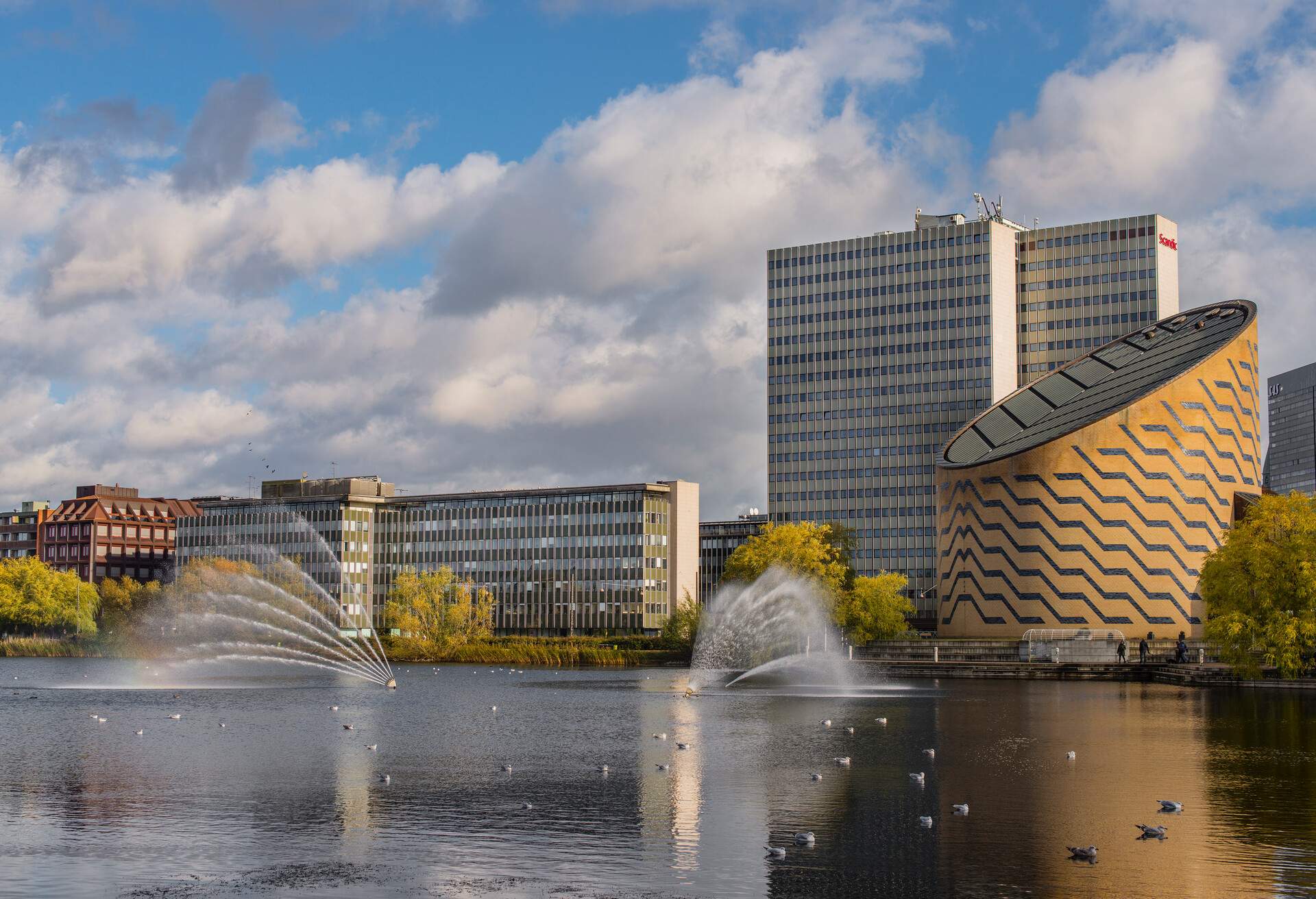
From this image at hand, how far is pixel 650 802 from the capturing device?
39031 millimetres

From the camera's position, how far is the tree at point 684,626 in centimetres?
17212

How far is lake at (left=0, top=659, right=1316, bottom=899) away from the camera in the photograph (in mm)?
28438

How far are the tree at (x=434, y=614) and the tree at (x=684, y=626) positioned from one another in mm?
24567

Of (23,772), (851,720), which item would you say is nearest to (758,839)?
(23,772)

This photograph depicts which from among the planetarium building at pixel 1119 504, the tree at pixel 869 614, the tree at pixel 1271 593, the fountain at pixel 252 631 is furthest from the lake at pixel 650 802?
the fountain at pixel 252 631

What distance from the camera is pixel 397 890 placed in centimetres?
2733

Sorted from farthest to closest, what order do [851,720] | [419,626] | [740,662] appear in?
[419,626] → [740,662] → [851,720]

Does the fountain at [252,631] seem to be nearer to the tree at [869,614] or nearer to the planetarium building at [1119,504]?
the tree at [869,614]

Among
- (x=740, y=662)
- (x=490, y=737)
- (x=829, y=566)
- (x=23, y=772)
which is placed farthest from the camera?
(x=829, y=566)

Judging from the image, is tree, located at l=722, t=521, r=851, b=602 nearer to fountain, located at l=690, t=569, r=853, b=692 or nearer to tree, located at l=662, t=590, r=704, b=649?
fountain, located at l=690, t=569, r=853, b=692

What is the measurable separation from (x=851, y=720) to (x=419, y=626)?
123 m

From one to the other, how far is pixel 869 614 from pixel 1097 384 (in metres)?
40.4

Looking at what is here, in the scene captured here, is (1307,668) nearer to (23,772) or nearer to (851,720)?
(851,720)

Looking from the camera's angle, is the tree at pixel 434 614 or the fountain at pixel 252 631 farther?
the tree at pixel 434 614
